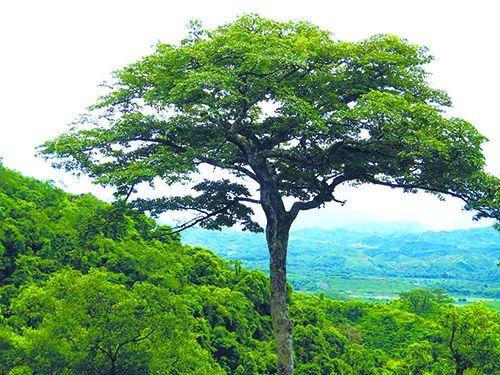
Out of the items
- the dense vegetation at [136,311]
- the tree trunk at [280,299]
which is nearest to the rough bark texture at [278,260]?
the tree trunk at [280,299]

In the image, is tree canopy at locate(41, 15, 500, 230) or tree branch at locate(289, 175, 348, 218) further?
tree branch at locate(289, 175, 348, 218)

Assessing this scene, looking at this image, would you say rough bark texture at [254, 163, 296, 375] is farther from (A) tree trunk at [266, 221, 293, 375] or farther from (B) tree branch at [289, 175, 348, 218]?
(B) tree branch at [289, 175, 348, 218]

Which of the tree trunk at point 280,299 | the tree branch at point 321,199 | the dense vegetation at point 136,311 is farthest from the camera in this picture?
the tree branch at point 321,199

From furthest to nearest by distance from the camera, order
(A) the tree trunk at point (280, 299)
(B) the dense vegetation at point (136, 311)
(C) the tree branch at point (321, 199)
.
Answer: (C) the tree branch at point (321, 199) < (A) the tree trunk at point (280, 299) < (B) the dense vegetation at point (136, 311)

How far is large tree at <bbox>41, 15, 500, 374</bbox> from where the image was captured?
9.74 m

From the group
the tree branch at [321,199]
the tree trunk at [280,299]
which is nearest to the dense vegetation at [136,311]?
the tree trunk at [280,299]

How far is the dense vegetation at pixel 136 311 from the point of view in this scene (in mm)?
9031

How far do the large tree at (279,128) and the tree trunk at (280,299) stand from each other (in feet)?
0.08

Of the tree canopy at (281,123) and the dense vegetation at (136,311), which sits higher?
the tree canopy at (281,123)

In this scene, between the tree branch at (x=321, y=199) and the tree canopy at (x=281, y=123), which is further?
the tree branch at (x=321, y=199)

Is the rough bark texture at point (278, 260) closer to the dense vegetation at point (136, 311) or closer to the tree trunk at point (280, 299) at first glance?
the tree trunk at point (280, 299)

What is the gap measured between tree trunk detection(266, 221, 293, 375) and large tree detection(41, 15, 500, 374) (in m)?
0.03

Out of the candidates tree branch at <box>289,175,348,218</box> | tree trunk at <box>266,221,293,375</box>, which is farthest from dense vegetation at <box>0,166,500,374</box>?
tree branch at <box>289,175,348,218</box>

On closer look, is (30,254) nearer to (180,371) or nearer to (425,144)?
(180,371)
